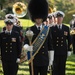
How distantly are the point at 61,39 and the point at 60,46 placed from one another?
20 cm

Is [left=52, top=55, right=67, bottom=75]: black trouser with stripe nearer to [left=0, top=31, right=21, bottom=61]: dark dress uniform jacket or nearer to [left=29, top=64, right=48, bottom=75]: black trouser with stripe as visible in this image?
[left=0, top=31, right=21, bottom=61]: dark dress uniform jacket

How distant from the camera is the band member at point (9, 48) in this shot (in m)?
7.98

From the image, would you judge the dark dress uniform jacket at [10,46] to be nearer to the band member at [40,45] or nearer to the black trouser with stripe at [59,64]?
the black trouser with stripe at [59,64]

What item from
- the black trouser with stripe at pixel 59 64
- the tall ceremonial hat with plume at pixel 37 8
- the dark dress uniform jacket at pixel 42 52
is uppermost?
the tall ceremonial hat with plume at pixel 37 8

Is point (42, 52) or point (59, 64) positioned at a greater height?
point (42, 52)

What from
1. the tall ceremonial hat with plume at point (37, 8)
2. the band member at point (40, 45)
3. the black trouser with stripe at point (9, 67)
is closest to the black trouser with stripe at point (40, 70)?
the band member at point (40, 45)

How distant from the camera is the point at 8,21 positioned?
801 centimetres

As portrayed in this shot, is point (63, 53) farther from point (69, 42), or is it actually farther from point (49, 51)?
point (49, 51)

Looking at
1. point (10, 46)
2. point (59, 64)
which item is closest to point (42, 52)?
point (10, 46)

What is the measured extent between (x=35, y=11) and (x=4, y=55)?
1.43 metres

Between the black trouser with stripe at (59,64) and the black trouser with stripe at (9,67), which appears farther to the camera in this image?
the black trouser with stripe at (59,64)

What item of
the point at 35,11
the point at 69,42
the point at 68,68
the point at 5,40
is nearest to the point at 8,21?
the point at 5,40

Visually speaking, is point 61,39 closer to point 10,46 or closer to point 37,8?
point 10,46

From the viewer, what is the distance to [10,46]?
814 cm
